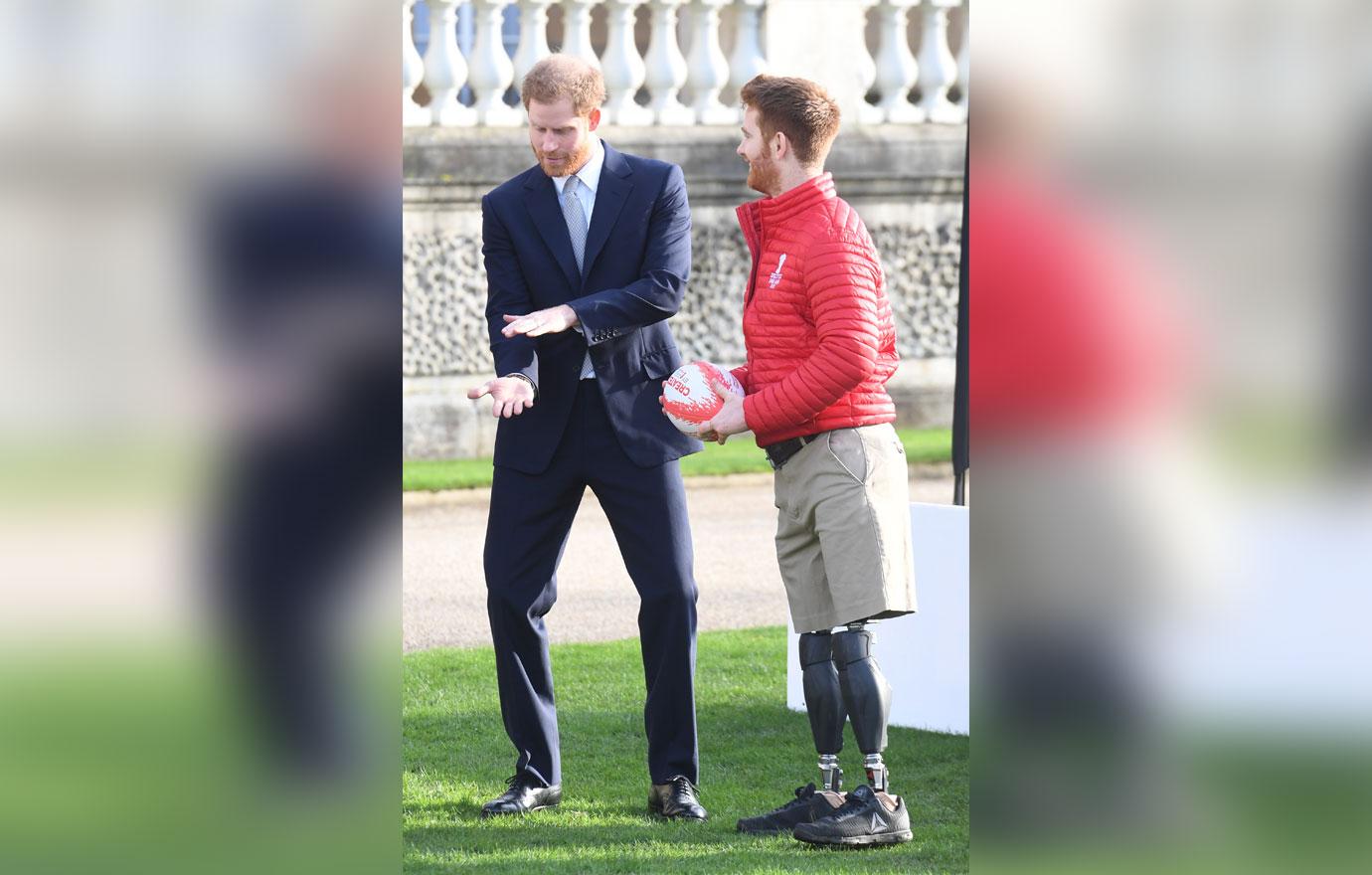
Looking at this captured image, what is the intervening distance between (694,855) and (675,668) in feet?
1.90

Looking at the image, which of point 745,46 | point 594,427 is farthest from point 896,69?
point 594,427

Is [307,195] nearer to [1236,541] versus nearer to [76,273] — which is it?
[76,273]

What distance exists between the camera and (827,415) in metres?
4.32

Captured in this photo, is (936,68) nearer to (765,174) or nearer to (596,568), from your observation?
(596,568)

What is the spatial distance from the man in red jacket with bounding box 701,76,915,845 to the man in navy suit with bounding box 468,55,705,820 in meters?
0.39

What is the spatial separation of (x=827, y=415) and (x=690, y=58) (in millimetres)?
8988

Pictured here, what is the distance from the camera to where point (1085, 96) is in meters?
1.56

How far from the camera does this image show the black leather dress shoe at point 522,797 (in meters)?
4.83

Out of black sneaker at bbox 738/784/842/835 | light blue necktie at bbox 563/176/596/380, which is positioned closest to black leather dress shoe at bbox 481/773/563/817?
black sneaker at bbox 738/784/842/835

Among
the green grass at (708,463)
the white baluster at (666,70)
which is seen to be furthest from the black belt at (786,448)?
the white baluster at (666,70)

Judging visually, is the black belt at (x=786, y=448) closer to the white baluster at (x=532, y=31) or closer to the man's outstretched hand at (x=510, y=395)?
the man's outstretched hand at (x=510, y=395)

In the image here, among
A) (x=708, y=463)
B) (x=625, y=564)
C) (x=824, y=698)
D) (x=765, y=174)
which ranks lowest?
(x=708, y=463)

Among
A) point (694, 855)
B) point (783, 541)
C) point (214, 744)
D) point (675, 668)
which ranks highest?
point (214, 744)

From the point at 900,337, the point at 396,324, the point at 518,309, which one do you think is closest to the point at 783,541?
the point at 518,309
